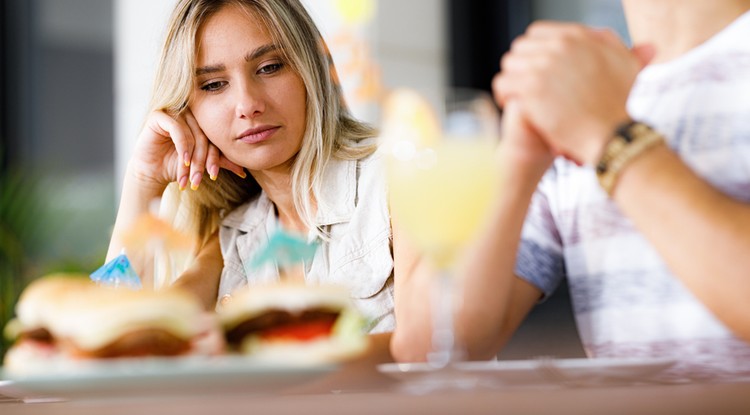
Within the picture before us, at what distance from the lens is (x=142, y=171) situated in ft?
6.56

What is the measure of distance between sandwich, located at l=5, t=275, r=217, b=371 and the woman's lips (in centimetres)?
118

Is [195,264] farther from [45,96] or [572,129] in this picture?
[45,96]

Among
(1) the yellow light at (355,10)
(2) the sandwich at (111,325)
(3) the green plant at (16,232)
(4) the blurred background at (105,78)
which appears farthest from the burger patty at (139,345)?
(1) the yellow light at (355,10)

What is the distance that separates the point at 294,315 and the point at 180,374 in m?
0.09

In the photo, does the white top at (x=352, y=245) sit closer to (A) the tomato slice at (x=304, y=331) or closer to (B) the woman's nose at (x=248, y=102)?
(B) the woman's nose at (x=248, y=102)

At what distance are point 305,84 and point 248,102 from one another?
15cm

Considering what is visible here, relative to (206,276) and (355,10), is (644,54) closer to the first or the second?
(206,276)

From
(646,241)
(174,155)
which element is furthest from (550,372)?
(174,155)

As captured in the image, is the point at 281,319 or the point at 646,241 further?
the point at 646,241

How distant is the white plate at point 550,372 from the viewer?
2.31ft

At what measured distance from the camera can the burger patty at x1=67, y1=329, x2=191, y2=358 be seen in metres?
0.66

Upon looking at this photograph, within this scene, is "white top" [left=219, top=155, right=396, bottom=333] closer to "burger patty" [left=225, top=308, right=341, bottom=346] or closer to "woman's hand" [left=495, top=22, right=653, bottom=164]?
"woman's hand" [left=495, top=22, right=653, bottom=164]

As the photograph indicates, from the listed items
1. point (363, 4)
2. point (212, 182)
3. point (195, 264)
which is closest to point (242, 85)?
point (212, 182)

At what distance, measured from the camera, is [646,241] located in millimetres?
1248
